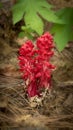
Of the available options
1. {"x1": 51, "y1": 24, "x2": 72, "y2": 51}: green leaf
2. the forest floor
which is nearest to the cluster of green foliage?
{"x1": 51, "y1": 24, "x2": 72, "y2": 51}: green leaf

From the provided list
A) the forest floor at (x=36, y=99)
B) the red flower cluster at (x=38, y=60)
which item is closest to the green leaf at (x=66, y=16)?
the red flower cluster at (x=38, y=60)

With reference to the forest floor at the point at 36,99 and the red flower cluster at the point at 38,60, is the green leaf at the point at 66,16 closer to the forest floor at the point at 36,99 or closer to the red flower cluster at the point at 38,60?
the red flower cluster at the point at 38,60

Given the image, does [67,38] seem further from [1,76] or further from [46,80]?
[1,76]

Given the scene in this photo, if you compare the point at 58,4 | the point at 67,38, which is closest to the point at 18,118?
the point at 67,38

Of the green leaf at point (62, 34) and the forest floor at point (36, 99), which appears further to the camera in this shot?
the forest floor at point (36, 99)

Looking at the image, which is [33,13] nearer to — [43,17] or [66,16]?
[43,17]

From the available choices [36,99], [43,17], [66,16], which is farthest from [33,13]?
[36,99]
